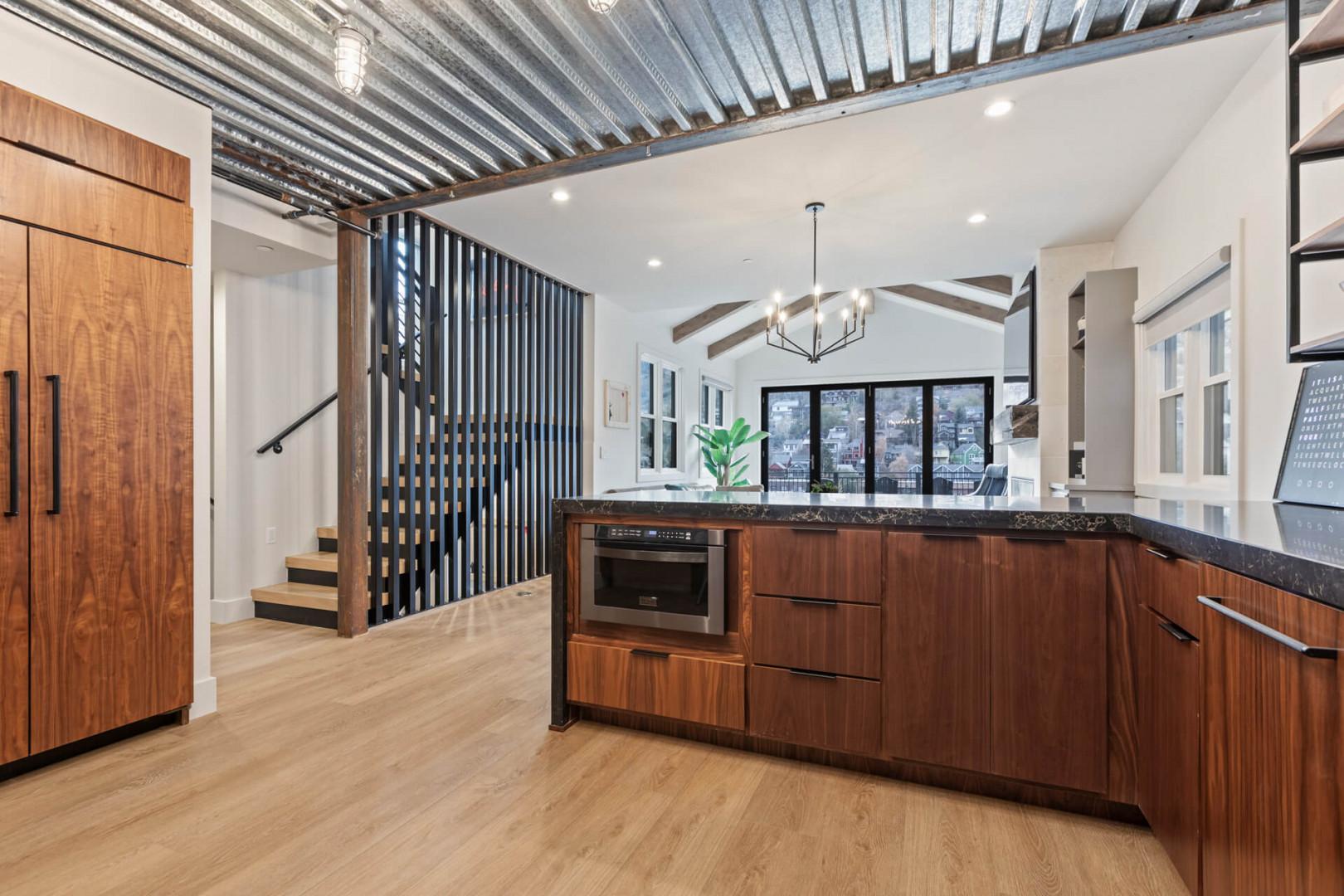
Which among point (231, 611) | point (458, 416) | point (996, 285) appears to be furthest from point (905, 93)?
point (996, 285)

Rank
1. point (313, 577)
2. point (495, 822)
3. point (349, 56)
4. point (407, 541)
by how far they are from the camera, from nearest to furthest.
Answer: point (495, 822)
point (349, 56)
point (407, 541)
point (313, 577)

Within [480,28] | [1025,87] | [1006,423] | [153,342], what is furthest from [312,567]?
[1006,423]

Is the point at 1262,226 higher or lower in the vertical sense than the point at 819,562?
higher

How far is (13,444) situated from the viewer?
1936 millimetres

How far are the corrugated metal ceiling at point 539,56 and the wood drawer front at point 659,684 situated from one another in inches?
86.5

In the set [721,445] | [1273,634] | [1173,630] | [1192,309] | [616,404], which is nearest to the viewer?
[1273,634]

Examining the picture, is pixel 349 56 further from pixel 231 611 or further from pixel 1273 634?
pixel 231 611

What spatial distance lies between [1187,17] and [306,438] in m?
5.08

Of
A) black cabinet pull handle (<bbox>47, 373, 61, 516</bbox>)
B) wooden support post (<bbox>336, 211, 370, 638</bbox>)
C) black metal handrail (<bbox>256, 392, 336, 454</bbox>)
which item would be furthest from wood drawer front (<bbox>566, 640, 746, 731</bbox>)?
black metal handrail (<bbox>256, 392, 336, 454</bbox>)

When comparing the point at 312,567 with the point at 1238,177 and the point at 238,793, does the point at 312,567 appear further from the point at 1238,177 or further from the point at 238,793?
the point at 1238,177

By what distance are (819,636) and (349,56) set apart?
228 cm

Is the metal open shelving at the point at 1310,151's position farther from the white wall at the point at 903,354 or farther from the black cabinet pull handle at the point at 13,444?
the white wall at the point at 903,354

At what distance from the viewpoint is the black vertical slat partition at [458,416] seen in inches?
155

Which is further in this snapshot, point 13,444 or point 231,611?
point 231,611
